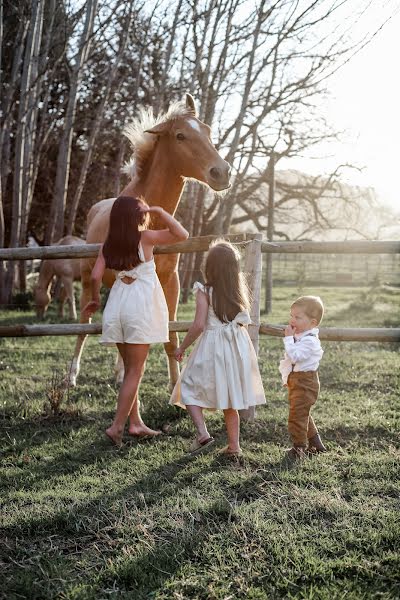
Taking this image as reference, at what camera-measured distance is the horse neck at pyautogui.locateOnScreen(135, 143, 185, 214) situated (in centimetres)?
554

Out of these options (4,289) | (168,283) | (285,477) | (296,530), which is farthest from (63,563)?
(4,289)

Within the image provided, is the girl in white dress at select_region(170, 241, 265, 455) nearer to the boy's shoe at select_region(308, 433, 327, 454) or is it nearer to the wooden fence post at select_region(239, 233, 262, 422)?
the boy's shoe at select_region(308, 433, 327, 454)

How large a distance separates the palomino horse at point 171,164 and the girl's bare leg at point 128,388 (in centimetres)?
129

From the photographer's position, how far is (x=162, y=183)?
5.56m

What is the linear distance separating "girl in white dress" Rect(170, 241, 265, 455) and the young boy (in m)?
0.29

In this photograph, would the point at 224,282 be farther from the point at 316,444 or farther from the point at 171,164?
the point at 171,164

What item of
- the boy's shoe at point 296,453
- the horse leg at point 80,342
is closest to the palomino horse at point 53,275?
the horse leg at point 80,342

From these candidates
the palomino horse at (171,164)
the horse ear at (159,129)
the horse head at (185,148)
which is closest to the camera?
the horse head at (185,148)

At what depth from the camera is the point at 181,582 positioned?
8.21 feet

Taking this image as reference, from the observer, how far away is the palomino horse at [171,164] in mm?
5234

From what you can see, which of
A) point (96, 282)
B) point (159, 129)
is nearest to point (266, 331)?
point (96, 282)

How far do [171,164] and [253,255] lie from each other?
1152mm

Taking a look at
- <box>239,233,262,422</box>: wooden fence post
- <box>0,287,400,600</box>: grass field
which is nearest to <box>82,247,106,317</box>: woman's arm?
<box>0,287,400,600</box>: grass field

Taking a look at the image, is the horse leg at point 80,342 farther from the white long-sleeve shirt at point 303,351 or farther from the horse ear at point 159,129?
the white long-sleeve shirt at point 303,351
